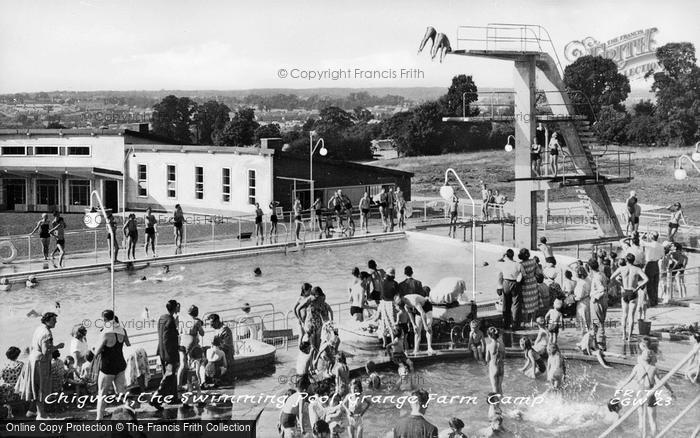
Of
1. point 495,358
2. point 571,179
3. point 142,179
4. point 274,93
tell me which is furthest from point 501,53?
point 274,93

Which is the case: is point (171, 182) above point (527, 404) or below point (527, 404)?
above

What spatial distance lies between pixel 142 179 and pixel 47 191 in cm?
480

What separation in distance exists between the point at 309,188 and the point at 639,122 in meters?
13.5

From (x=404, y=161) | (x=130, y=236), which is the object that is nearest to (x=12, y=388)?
(x=130, y=236)

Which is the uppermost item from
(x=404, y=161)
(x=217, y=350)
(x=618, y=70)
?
(x=618, y=70)

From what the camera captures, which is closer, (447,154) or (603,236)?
(603,236)

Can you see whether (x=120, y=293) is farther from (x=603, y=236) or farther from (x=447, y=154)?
(x=447, y=154)

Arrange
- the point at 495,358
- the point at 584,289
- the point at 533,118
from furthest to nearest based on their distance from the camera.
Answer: the point at 533,118 < the point at 584,289 < the point at 495,358

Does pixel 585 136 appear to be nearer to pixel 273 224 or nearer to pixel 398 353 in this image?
pixel 273 224

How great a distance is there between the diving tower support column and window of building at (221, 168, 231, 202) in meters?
10.1

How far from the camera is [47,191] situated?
115 ft

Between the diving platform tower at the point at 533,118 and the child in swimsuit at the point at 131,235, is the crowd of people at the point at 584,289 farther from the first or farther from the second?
the child in swimsuit at the point at 131,235

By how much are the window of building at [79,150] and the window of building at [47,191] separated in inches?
54.0

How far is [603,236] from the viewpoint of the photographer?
2723 cm
